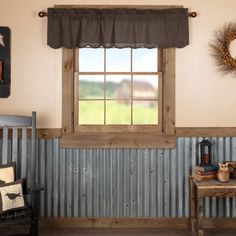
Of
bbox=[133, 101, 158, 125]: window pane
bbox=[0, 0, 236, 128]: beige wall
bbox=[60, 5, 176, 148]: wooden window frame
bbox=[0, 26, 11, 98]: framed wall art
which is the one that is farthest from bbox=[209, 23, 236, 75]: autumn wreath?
bbox=[0, 26, 11, 98]: framed wall art

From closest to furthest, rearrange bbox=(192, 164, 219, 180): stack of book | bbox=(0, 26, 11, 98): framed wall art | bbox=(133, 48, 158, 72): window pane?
bbox=(192, 164, 219, 180): stack of book, bbox=(0, 26, 11, 98): framed wall art, bbox=(133, 48, 158, 72): window pane

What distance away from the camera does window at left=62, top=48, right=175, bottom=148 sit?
3.51 m

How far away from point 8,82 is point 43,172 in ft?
3.26

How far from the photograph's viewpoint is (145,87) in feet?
11.7

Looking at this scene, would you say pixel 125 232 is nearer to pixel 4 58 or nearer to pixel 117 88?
pixel 117 88

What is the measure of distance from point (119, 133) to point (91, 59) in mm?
840

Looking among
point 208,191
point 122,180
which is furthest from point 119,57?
point 208,191

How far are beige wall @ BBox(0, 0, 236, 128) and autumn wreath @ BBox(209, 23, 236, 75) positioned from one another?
0.06 m

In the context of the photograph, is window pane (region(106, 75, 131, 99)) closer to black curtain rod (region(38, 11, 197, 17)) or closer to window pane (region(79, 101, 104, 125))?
window pane (region(79, 101, 104, 125))

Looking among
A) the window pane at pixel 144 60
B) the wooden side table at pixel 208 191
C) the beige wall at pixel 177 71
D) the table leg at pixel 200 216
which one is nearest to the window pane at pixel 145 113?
the beige wall at pixel 177 71

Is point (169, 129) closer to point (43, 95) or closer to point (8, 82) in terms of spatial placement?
point (43, 95)

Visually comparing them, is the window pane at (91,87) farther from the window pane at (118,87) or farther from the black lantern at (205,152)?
the black lantern at (205,152)

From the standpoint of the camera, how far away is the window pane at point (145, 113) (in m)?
3.56

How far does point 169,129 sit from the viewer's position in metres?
3.43
